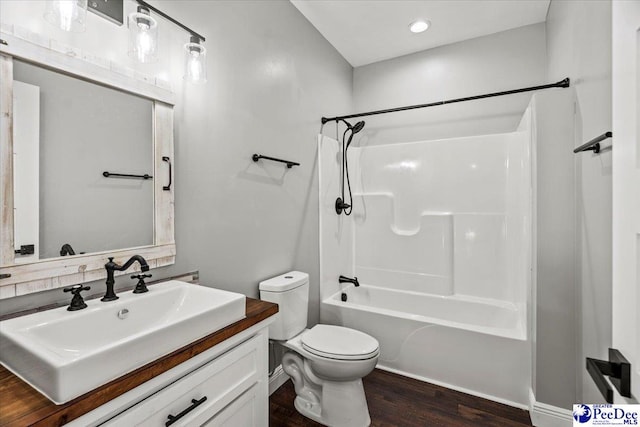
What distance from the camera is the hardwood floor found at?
71.3 inches

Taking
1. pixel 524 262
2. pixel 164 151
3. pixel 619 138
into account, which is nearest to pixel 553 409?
pixel 524 262

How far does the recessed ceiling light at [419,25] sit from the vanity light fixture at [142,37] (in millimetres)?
2145

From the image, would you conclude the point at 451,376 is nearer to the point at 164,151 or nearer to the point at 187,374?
the point at 187,374

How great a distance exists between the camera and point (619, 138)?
2.25ft

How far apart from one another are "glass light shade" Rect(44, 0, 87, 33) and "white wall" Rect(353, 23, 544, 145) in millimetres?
2543

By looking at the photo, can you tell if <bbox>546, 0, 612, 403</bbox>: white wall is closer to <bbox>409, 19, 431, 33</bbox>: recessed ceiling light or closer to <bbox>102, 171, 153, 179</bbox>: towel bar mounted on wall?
<bbox>409, 19, 431, 33</bbox>: recessed ceiling light

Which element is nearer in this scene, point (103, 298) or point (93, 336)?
point (93, 336)

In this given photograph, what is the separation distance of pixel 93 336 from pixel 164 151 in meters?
0.80

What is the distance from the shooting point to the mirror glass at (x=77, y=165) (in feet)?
3.23

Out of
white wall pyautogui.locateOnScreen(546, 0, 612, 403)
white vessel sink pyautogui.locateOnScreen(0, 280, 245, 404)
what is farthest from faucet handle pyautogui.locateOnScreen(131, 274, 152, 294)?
white wall pyautogui.locateOnScreen(546, 0, 612, 403)

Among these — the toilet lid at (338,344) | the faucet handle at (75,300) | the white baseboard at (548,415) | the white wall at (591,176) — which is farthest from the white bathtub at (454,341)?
the faucet handle at (75,300)

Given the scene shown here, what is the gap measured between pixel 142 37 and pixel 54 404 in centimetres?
127

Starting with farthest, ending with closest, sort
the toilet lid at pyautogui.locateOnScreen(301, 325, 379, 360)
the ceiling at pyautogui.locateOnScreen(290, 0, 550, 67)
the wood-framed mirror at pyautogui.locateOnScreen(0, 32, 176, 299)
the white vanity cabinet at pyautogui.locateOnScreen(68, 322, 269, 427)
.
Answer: the ceiling at pyautogui.locateOnScreen(290, 0, 550, 67), the toilet lid at pyautogui.locateOnScreen(301, 325, 379, 360), the wood-framed mirror at pyautogui.locateOnScreen(0, 32, 176, 299), the white vanity cabinet at pyautogui.locateOnScreen(68, 322, 269, 427)

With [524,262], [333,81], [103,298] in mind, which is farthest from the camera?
[333,81]
